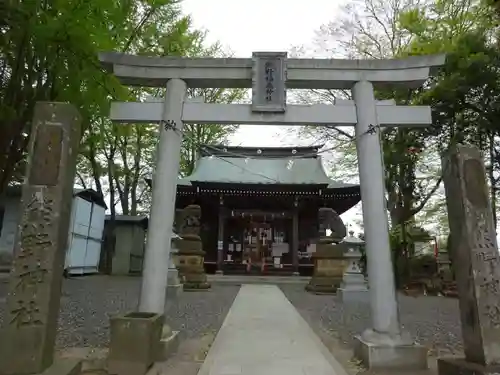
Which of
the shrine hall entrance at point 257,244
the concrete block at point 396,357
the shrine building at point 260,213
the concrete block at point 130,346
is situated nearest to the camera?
the concrete block at point 130,346

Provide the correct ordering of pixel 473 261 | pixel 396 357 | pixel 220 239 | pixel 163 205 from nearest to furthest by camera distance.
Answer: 1. pixel 473 261
2. pixel 396 357
3. pixel 163 205
4. pixel 220 239

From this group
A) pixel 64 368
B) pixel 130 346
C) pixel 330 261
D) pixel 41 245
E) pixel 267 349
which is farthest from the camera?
pixel 330 261

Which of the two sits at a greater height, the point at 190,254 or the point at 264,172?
the point at 264,172

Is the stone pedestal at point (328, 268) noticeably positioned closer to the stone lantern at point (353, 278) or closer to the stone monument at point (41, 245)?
the stone lantern at point (353, 278)

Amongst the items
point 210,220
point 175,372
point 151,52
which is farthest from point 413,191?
point 175,372

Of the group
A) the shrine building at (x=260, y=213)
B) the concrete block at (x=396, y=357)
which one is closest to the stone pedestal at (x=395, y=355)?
the concrete block at (x=396, y=357)

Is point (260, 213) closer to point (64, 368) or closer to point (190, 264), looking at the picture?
point (190, 264)

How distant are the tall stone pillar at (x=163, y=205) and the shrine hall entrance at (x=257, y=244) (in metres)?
13.7

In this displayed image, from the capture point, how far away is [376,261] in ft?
15.0

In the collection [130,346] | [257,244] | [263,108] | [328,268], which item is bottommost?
[130,346]

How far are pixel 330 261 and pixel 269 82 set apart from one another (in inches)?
329

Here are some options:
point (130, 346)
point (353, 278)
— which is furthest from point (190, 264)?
point (130, 346)

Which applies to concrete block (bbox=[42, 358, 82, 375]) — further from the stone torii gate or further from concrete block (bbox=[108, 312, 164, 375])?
the stone torii gate

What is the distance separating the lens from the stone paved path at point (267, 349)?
391 centimetres
